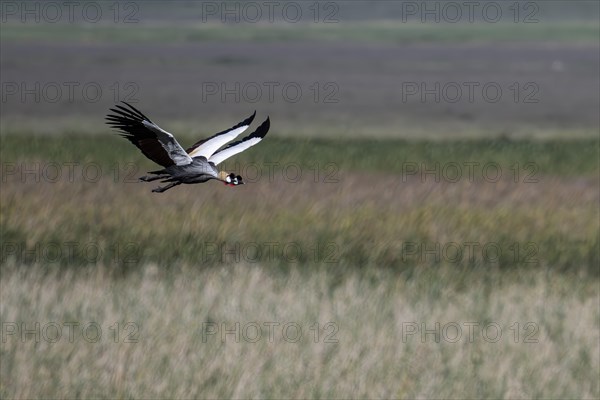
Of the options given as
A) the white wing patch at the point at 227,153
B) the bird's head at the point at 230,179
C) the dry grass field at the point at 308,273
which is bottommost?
the dry grass field at the point at 308,273

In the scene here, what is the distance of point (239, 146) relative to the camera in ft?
18.4

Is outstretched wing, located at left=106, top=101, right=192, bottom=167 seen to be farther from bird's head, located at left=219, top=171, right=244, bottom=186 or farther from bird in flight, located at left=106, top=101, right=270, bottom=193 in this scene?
bird's head, located at left=219, top=171, right=244, bottom=186

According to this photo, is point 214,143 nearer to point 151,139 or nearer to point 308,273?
point 151,139

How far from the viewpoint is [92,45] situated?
75.8 m

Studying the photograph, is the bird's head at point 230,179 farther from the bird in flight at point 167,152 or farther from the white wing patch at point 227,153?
the white wing patch at point 227,153

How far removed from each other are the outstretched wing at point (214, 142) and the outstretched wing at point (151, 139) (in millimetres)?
47

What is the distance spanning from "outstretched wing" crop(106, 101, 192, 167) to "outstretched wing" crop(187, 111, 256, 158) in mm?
47

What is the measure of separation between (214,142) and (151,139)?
0.89ft

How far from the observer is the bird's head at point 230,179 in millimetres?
5236

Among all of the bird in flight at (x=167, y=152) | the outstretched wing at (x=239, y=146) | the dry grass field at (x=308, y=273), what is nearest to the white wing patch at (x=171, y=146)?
the bird in flight at (x=167, y=152)

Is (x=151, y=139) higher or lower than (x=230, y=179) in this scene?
higher

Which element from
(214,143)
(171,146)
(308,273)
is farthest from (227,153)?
(308,273)

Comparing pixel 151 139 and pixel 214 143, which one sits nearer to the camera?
pixel 151 139

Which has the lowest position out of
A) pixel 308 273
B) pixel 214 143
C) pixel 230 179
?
pixel 308 273
